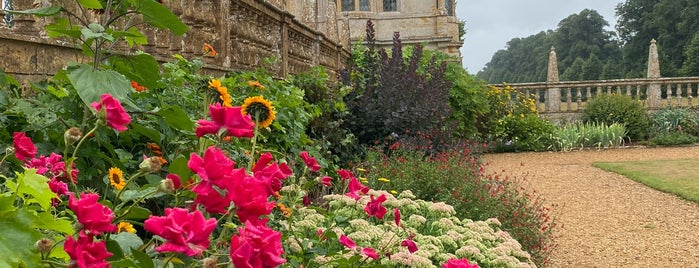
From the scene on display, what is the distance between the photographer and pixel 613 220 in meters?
7.23

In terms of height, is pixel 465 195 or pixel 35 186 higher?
pixel 35 186

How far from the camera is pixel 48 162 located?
1724mm

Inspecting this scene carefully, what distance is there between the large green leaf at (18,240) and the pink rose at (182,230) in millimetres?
224

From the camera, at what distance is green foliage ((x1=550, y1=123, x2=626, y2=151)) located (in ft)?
53.5

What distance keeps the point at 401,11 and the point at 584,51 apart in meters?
41.7

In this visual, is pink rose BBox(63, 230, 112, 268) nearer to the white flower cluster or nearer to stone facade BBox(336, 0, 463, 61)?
the white flower cluster

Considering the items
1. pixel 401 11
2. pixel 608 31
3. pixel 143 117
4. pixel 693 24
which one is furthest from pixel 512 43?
pixel 143 117

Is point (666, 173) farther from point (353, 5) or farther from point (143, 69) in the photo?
point (353, 5)

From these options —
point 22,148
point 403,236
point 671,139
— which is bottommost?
point 671,139

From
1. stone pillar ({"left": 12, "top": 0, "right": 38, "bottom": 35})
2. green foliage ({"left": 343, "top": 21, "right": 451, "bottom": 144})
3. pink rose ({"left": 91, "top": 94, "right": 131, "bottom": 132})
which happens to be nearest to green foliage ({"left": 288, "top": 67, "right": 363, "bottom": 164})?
green foliage ({"left": 343, "top": 21, "right": 451, "bottom": 144})

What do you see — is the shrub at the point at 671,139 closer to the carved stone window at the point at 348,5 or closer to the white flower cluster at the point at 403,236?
the carved stone window at the point at 348,5

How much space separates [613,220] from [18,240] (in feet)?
22.9

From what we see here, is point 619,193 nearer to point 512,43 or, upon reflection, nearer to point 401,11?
point 401,11

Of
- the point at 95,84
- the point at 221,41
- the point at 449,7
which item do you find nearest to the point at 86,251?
the point at 95,84
